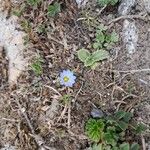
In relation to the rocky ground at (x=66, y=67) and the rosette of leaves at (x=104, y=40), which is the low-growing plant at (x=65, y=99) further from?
the rosette of leaves at (x=104, y=40)

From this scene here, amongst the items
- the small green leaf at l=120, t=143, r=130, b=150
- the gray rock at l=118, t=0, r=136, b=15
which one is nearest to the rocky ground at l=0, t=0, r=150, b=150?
the gray rock at l=118, t=0, r=136, b=15

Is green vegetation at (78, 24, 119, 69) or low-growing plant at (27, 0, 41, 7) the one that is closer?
green vegetation at (78, 24, 119, 69)

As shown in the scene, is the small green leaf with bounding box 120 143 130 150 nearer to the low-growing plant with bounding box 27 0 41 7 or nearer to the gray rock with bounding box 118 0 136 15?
the gray rock with bounding box 118 0 136 15

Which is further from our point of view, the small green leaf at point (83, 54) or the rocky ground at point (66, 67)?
the small green leaf at point (83, 54)

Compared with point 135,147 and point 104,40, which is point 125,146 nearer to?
point 135,147

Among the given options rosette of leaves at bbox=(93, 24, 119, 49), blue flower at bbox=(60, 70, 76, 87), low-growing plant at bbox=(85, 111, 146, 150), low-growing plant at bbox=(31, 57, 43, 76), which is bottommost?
low-growing plant at bbox=(85, 111, 146, 150)

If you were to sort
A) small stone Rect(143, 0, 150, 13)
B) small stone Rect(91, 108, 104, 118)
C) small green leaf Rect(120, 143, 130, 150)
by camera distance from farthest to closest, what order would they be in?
small stone Rect(143, 0, 150, 13) → small stone Rect(91, 108, 104, 118) → small green leaf Rect(120, 143, 130, 150)

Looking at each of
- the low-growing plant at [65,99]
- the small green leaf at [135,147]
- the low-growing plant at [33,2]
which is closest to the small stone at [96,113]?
the low-growing plant at [65,99]
